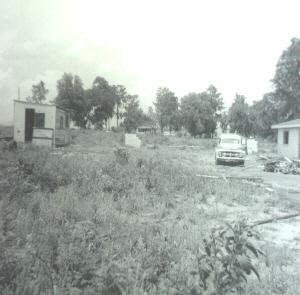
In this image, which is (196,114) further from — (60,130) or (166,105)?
(60,130)

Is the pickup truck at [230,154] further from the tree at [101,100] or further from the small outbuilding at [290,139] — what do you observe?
the tree at [101,100]

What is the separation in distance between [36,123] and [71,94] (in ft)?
105

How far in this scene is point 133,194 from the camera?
316 inches

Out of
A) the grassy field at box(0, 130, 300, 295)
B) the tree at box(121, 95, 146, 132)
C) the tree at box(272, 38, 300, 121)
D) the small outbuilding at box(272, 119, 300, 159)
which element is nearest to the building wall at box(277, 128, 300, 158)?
the small outbuilding at box(272, 119, 300, 159)

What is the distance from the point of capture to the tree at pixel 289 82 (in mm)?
41625

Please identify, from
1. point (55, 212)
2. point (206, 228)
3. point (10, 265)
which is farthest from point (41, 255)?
point (206, 228)

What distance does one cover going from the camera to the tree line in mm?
42219

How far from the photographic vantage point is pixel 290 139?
81.6 feet

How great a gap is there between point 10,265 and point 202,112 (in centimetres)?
7276

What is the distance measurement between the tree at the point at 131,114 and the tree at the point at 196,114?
15.3 metres

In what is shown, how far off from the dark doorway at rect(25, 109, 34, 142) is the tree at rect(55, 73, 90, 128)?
30.6 m

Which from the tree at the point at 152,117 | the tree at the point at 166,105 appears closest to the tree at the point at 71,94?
the tree at the point at 166,105

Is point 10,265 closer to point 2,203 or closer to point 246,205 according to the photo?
point 2,203

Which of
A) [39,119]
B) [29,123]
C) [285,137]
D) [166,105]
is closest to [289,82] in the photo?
[285,137]
